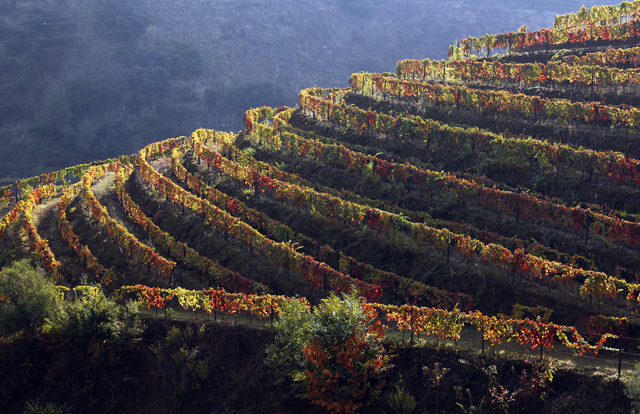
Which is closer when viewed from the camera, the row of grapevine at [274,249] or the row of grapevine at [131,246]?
the row of grapevine at [274,249]

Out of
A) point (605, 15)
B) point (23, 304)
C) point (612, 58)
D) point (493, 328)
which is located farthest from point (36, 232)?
point (605, 15)

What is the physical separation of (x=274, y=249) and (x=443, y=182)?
40.9 ft

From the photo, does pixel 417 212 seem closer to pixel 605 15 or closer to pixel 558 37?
pixel 558 37

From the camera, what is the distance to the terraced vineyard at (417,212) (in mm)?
28500

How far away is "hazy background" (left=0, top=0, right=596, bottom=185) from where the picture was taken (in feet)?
445

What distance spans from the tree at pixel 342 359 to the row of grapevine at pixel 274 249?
5842mm

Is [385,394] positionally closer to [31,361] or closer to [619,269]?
[619,269]

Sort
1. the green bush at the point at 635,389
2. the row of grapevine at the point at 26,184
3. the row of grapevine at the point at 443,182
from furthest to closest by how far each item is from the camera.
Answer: the row of grapevine at the point at 26,184 < the row of grapevine at the point at 443,182 < the green bush at the point at 635,389

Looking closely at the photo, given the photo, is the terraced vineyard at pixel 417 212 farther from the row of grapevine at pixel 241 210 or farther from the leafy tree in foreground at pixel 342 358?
the leafy tree in foreground at pixel 342 358

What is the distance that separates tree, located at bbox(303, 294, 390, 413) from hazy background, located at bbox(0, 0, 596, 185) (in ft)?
370

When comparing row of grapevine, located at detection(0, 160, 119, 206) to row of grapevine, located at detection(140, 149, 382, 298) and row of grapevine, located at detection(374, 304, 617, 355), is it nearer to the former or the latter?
row of grapevine, located at detection(140, 149, 382, 298)

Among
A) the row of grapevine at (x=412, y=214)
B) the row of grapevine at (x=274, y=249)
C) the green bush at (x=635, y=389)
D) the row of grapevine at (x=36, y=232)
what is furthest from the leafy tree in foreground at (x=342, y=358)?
the row of grapevine at (x=36, y=232)

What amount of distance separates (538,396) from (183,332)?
17.5 metres

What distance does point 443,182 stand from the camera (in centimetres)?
3856
